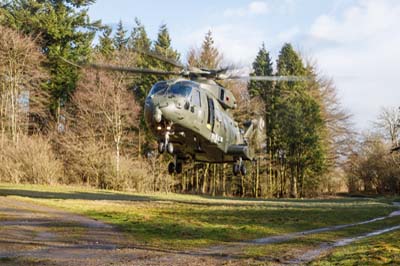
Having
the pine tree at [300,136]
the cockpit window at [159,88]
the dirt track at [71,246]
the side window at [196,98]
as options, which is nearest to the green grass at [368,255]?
the dirt track at [71,246]

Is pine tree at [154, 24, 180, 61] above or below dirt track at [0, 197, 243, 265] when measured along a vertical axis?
above

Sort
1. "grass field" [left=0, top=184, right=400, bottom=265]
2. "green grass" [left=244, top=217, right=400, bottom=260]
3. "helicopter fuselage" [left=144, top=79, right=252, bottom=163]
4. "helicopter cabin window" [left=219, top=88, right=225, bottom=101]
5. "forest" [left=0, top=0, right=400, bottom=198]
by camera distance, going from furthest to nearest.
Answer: "forest" [left=0, top=0, right=400, bottom=198]
"helicopter cabin window" [left=219, top=88, right=225, bottom=101]
"helicopter fuselage" [left=144, top=79, right=252, bottom=163]
"grass field" [left=0, top=184, right=400, bottom=265]
"green grass" [left=244, top=217, right=400, bottom=260]

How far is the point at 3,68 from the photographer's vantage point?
40969mm

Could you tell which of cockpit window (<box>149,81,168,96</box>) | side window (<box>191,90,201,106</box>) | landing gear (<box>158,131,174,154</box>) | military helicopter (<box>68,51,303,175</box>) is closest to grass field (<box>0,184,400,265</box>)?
military helicopter (<box>68,51,303,175</box>)

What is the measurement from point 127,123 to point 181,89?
2817 centimetres

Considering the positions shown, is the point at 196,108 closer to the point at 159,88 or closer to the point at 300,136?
the point at 159,88

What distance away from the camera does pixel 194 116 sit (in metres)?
17.5

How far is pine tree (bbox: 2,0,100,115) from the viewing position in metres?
46.5

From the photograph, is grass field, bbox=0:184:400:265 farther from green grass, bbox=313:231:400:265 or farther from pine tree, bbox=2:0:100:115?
pine tree, bbox=2:0:100:115

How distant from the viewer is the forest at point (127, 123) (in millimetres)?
38562

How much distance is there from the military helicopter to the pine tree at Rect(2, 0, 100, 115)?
98.8 feet

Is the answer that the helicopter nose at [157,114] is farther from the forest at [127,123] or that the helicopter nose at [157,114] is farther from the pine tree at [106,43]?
the pine tree at [106,43]

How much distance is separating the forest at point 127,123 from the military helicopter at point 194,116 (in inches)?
657

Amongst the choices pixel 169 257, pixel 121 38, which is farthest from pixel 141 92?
pixel 169 257
